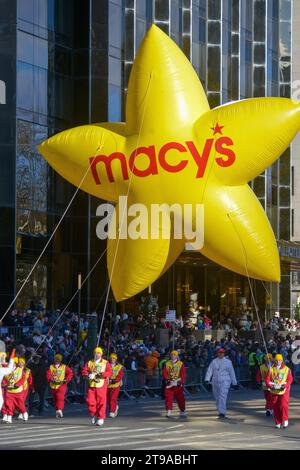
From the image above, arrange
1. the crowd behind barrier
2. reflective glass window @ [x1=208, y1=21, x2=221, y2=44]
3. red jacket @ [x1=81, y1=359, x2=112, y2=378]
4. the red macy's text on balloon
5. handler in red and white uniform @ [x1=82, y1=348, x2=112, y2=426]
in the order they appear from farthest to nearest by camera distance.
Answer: reflective glass window @ [x1=208, y1=21, x2=221, y2=44], the crowd behind barrier, red jacket @ [x1=81, y1=359, x2=112, y2=378], handler in red and white uniform @ [x1=82, y1=348, x2=112, y2=426], the red macy's text on balloon

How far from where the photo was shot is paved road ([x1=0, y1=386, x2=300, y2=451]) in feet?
59.1

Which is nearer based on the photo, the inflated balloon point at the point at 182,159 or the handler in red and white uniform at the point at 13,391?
the inflated balloon point at the point at 182,159

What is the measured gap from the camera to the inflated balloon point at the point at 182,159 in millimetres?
19281

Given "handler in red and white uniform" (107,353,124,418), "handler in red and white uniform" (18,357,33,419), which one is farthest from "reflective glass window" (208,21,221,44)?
"handler in red and white uniform" (18,357,33,419)

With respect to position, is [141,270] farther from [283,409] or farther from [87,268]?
[87,268]

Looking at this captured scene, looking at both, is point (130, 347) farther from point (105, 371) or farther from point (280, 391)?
point (280, 391)

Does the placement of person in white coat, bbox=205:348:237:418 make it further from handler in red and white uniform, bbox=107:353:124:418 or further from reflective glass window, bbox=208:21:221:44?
reflective glass window, bbox=208:21:221:44

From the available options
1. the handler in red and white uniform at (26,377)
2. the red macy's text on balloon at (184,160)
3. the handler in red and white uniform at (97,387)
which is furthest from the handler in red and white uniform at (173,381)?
the red macy's text on balloon at (184,160)

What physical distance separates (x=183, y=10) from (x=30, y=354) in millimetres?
23855

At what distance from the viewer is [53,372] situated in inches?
880

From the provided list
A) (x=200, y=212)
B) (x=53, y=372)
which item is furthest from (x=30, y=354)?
(x=200, y=212)

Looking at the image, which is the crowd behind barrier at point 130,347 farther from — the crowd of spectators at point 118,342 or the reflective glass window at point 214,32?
the reflective glass window at point 214,32

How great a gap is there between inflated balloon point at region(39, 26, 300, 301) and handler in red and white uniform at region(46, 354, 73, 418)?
2878 millimetres

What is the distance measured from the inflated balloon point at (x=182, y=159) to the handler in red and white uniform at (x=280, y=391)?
90.8 inches
